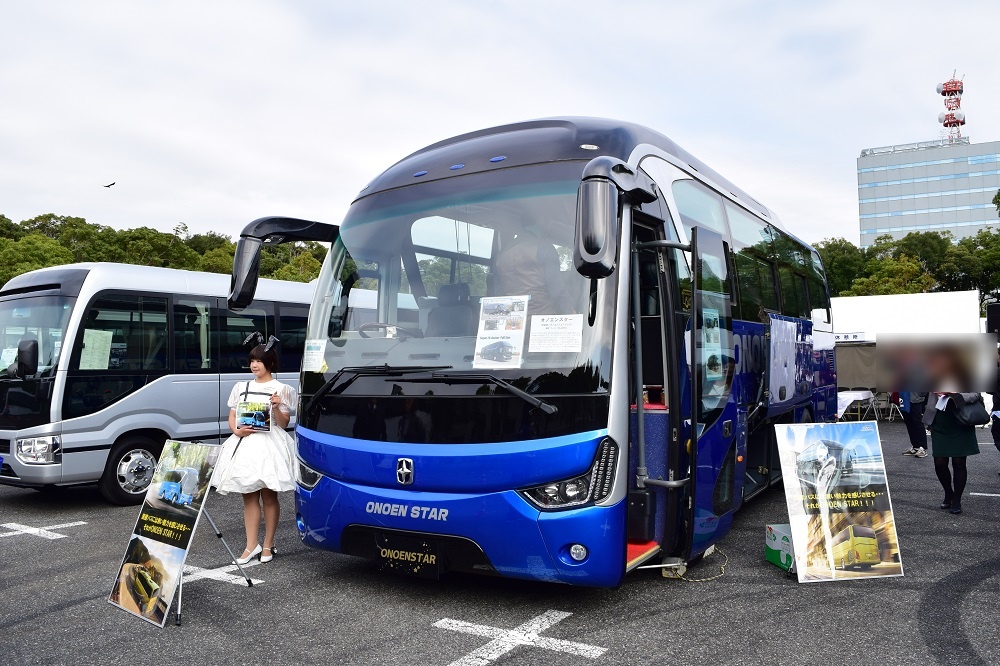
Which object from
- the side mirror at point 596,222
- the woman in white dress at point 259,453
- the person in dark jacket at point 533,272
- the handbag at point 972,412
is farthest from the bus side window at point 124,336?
the handbag at point 972,412

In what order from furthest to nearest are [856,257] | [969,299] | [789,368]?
[856,257] < [969,299] < [789,368]

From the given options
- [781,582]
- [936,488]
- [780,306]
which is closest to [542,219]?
[781,582]

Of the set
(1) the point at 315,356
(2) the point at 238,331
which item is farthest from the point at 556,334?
(2) the point at 238,331

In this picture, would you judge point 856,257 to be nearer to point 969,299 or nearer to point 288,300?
point 969,299

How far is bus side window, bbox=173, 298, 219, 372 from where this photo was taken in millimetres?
9445

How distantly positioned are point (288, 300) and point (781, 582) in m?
7.99

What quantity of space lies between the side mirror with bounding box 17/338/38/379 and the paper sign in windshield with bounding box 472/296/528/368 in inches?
228

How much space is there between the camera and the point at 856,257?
75.9 m

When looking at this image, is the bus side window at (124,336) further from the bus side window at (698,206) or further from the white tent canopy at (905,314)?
the white tent canopy at (905,314)

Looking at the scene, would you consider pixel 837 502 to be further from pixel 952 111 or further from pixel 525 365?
pixel 952 111

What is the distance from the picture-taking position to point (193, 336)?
962cm

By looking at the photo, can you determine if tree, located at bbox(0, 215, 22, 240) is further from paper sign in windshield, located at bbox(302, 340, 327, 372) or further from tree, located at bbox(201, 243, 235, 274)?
paper sign in windshield, located at bbox(302, 340, 327, 372)

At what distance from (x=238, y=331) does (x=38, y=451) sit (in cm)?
284

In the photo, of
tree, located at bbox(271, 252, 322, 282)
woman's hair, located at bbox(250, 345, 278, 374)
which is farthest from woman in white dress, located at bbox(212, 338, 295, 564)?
tree, located at bbox(271, 252, 322, 282)
